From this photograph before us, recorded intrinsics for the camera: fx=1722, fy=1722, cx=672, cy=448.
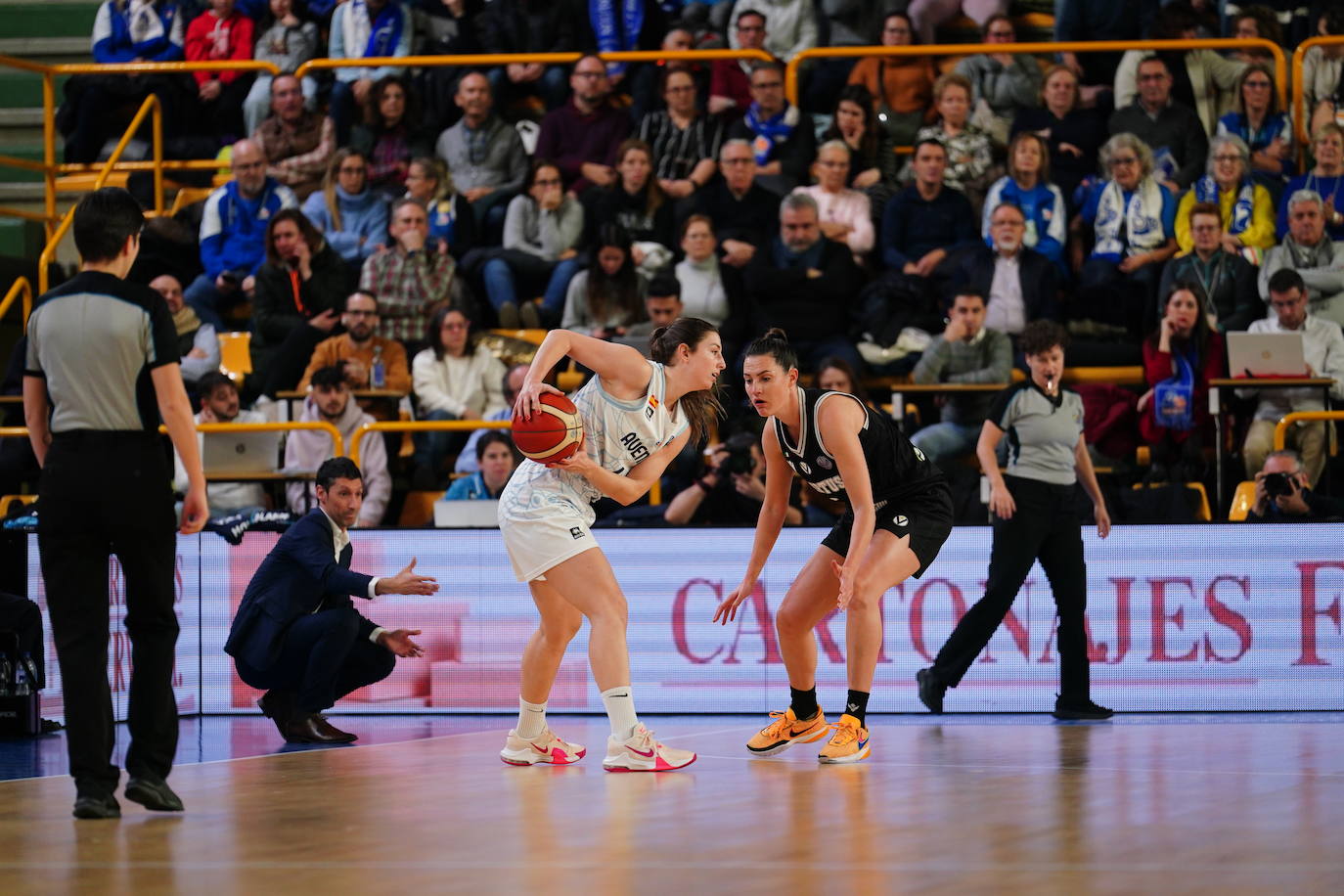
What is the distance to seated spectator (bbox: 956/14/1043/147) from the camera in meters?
13.8

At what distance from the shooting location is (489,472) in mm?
10844

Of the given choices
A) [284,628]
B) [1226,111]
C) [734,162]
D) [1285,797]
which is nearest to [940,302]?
[734,162]

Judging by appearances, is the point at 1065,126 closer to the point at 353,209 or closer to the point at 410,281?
the point at 410,281

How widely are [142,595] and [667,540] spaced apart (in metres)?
4.55

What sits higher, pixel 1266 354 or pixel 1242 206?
→ pixel 1242 206

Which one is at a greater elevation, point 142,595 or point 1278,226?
point 1278,226

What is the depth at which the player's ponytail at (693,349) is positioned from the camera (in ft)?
22.4

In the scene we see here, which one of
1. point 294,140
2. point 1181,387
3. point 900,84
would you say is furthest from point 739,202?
point 294,140

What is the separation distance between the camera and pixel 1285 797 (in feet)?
19.2

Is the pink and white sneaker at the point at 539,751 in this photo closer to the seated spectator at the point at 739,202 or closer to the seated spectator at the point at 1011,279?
the seated spectator at the point at 1011,279

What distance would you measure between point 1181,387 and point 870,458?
15.5 feet

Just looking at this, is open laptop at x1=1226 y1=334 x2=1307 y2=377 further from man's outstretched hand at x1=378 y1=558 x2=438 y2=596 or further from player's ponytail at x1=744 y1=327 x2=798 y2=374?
man's outstretched hand at x1=378 y1=558 x2=438 y2=596

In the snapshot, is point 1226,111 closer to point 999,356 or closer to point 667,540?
point 999,356

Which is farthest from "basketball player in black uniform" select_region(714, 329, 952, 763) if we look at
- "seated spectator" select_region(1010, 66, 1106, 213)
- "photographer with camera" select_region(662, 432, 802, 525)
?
"seated spectator" select_region(1010, 66, 1106, 213)
